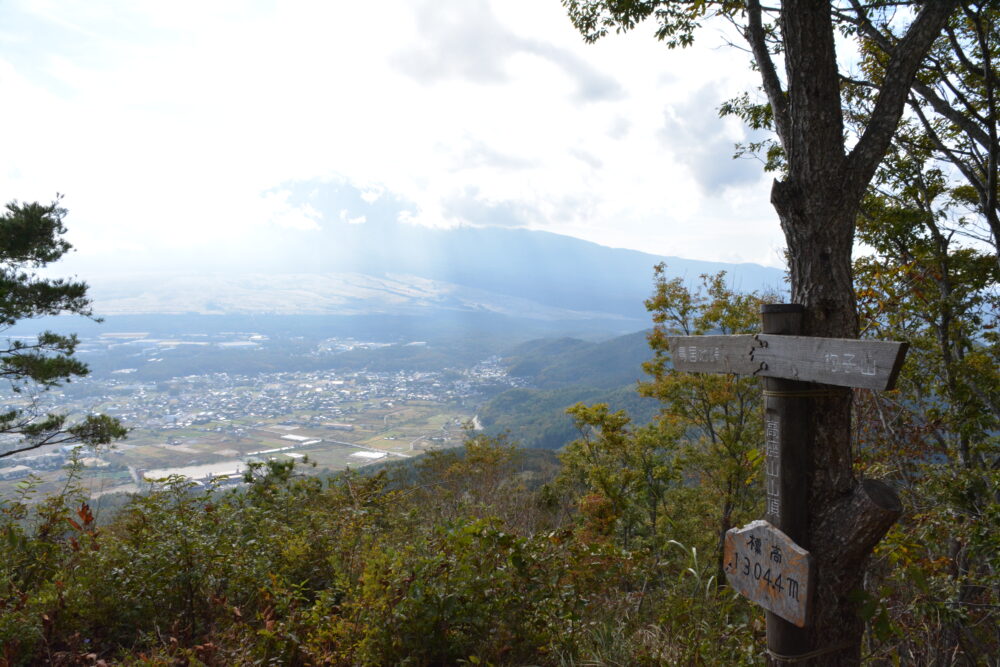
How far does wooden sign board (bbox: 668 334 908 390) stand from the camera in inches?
63.6

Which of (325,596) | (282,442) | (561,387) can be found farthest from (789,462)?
(561,387)

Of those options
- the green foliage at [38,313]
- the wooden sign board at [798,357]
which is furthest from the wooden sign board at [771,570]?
the green foliage at [38,313]

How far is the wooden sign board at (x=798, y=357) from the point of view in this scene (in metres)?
1.62

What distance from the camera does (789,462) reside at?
205 cm

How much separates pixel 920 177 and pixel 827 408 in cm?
581

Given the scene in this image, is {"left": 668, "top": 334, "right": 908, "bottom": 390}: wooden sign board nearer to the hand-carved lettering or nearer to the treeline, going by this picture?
the treeline

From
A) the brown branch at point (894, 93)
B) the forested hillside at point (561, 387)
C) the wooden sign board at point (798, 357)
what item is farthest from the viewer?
the forested hillside at point (561, 387)

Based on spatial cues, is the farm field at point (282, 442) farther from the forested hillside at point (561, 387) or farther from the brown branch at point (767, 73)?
the brown branch at point (767, 73)

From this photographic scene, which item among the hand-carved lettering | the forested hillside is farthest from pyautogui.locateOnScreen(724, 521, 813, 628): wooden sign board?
the forested hillside

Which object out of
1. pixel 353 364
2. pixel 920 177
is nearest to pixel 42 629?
pixel 920 177

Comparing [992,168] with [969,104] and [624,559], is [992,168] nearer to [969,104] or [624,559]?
[969,104]

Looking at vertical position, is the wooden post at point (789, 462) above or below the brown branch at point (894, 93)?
below

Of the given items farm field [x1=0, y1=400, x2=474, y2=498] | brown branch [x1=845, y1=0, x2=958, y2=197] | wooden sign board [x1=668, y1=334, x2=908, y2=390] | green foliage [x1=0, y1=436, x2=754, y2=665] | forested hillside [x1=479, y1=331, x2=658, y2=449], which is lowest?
farm field [x1=0, y1=400, x2=474, y2=498]

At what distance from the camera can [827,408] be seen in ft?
6.67
